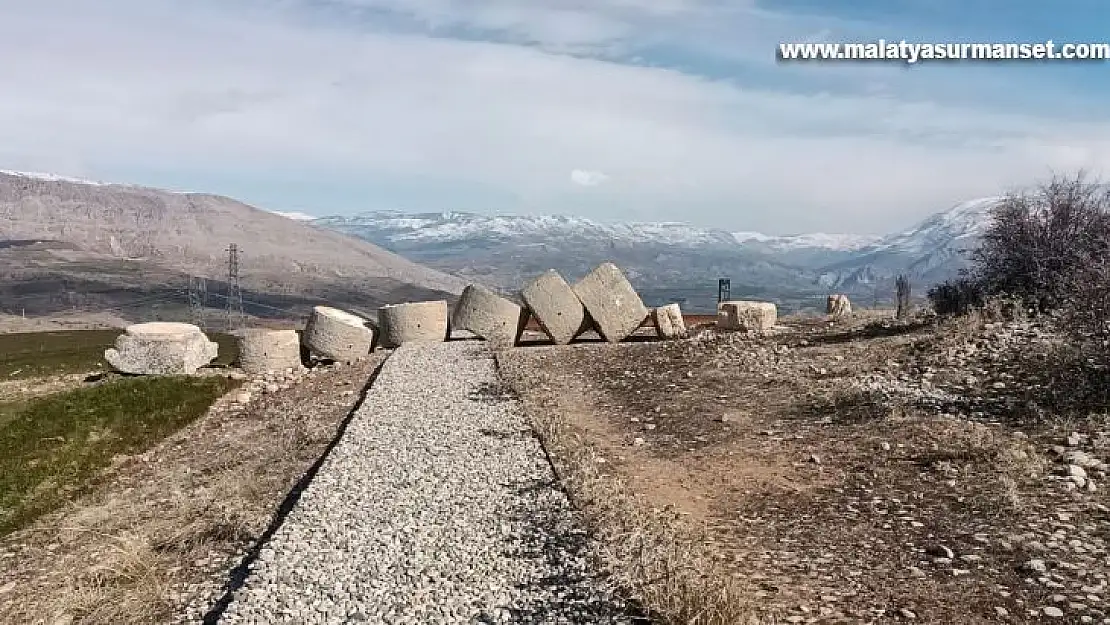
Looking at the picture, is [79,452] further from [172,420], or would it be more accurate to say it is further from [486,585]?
[486,585]

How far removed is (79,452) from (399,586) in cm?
1290

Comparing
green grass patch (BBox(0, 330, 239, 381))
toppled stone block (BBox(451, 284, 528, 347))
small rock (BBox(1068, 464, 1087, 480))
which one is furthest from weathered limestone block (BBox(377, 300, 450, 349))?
green grass patch (BBox(0, 330, 239, 381))

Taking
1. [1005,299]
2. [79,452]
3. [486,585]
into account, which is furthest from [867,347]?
[79,452]

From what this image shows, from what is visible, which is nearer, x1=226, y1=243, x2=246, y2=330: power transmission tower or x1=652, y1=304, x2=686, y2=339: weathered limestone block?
x1=652, y1=304, x2=686, y2=339: weathered limestone block

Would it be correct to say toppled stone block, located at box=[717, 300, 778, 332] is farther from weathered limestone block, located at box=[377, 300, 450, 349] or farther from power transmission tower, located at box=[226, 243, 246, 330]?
power transmission tower, located at box=[226, 243, 246, 330]

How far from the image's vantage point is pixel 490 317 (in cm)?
2494

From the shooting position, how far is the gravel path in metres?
7.49

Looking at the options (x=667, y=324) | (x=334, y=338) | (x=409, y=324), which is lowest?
(x=334, y=338)

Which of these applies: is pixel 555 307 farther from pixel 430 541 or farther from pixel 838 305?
pixel 430 541

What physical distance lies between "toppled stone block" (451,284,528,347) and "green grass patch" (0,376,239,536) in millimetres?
6645

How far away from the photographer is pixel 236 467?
15.0 meters

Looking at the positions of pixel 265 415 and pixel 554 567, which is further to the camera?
Result: pixel 265 415

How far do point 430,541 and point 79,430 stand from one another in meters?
13.3

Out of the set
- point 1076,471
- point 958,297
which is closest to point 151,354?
point 1076,471
